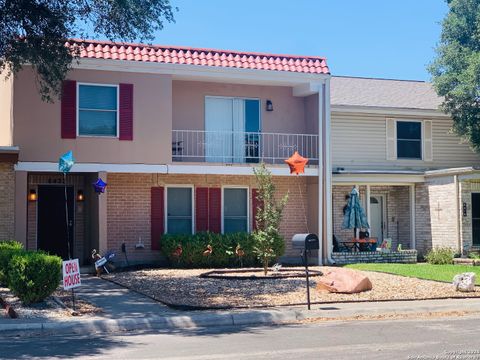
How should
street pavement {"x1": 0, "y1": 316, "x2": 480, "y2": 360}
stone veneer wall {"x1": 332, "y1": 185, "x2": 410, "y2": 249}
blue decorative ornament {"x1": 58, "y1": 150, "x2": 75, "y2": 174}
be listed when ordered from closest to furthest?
street pavement {"x1": 0, "y1": 316, "x2": 480, "y2": 360}
blue decorative ornament {"x1": 58, "y1": 150, "x2": 75, "y2": 174}
stone veneer wall {"x1": 332, "y1": 185, "x2": 410, "y2": 249}

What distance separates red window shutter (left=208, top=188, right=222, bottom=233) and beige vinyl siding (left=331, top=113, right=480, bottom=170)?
4.38m

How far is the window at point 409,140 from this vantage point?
82.8 ft

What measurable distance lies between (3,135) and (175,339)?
39.6ft

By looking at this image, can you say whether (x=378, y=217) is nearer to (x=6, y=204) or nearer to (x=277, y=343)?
(x=6, y=204)

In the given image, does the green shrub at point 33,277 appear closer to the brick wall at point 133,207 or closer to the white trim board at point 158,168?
the white trim board at point 158,168

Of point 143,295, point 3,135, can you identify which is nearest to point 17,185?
point 3,135

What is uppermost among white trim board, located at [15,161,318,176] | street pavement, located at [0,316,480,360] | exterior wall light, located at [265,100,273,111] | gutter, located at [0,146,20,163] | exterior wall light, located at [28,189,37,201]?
exterior wall light, located at [265,100,273,111]

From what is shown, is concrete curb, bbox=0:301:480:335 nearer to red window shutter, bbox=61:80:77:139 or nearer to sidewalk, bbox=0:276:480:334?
sidewalk, bbox=0:276:480:334

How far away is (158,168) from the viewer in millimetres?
20375

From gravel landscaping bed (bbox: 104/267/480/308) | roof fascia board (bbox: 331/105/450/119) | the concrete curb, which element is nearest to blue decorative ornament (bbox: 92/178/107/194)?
gravel landscaping bed (bbox: 104/267/480/308)

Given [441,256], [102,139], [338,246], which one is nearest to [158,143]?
[102,139]

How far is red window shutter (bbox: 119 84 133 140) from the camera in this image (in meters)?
20.0

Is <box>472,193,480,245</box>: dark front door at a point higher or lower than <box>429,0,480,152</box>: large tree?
lower

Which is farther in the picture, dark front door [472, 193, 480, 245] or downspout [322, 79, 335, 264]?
dark front door [472, 193, 480, 245]
